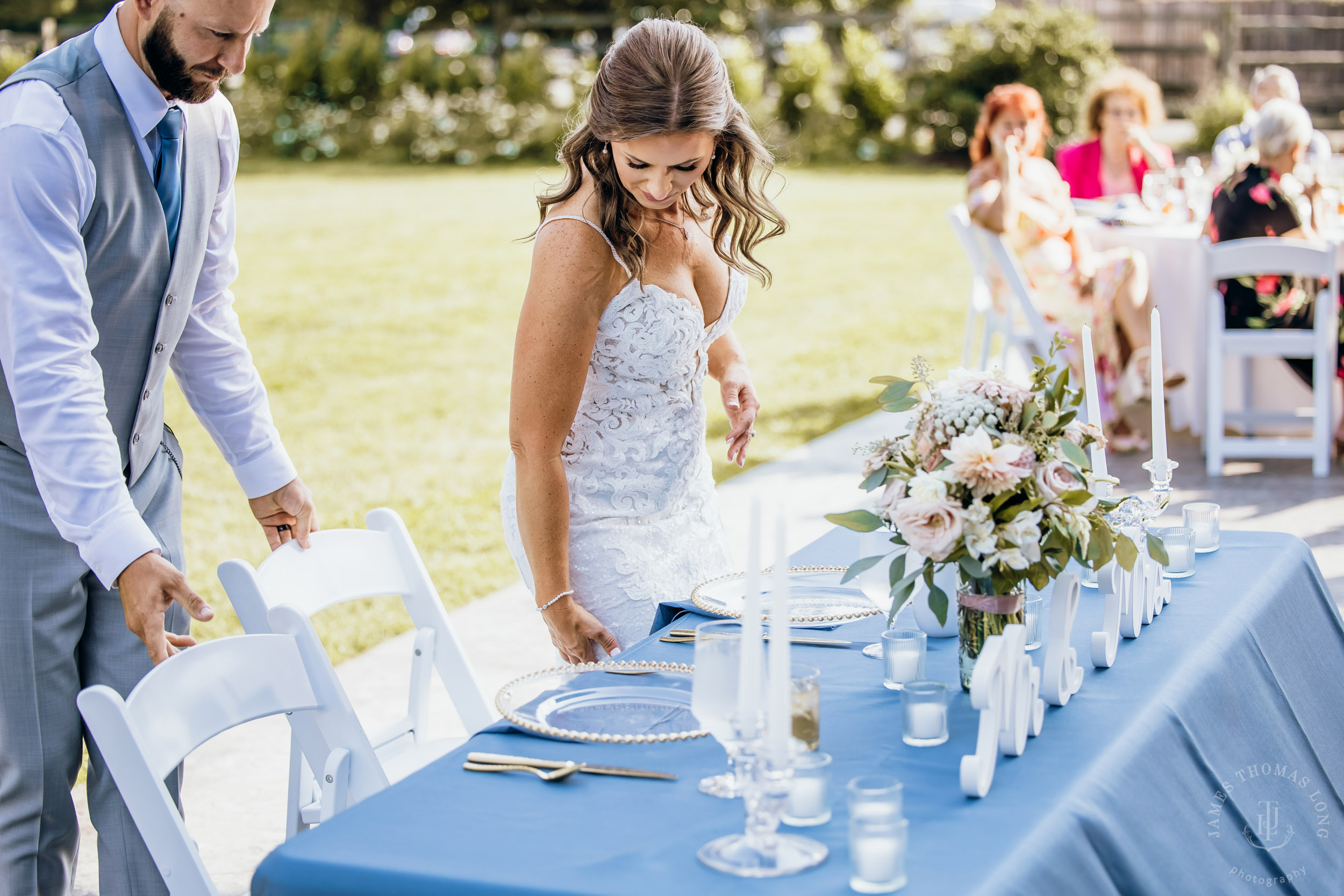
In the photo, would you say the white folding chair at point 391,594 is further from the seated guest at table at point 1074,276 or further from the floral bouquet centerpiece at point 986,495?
the seated guest at table at point 1074,276

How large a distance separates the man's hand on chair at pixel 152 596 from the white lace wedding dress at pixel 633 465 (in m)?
0.66

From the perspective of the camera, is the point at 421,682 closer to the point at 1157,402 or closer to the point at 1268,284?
the point at 1157,402

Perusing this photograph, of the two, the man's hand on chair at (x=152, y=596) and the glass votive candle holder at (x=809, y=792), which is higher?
the man's hand on chair at (x=152, y=596)

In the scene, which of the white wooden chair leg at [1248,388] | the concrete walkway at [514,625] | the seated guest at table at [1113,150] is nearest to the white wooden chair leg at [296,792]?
the concrete walkway at [514,625]

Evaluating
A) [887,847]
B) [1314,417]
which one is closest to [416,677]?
[887,847]

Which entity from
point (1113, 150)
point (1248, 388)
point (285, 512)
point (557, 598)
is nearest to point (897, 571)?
point (557, 598)

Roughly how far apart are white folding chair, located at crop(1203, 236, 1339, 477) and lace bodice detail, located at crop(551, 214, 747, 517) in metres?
4.02

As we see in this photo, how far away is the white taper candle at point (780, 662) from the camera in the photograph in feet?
4.44

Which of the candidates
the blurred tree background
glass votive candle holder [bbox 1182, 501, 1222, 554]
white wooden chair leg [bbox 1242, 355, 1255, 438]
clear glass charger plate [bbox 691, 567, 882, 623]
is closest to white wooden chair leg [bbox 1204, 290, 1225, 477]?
white wooden chair leg [bbox 1242, 355, 1255, 438]

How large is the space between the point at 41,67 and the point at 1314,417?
5474 mm

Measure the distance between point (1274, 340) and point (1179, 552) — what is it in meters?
3.96

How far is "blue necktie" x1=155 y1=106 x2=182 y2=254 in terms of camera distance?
2.22m

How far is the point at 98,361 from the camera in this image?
2.18m

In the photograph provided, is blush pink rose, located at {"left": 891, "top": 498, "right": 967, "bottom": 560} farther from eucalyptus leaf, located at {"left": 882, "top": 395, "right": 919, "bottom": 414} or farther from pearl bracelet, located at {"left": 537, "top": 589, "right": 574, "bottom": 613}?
pearl bracelet, located at {"left": 537, "top": 589, "right": 574, "bottom": 613}
